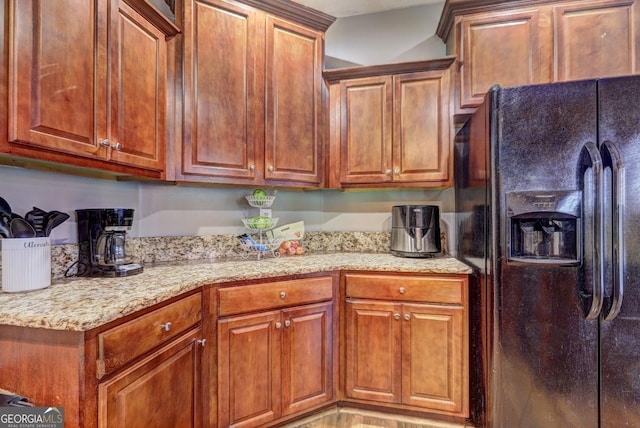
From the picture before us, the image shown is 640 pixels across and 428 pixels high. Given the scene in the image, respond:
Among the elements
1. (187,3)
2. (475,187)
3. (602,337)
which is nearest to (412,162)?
(475,187)

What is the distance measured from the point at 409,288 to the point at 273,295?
0.77m

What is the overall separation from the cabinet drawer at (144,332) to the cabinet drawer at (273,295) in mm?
153

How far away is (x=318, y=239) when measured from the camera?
248cm

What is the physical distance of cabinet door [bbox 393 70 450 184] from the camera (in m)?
2.03

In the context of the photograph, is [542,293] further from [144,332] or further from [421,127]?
[144,332]

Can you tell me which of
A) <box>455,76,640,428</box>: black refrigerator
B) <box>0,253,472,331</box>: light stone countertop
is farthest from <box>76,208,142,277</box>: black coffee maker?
<box>455,76,640,428</box>: black refrigerator

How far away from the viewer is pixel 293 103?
6.65 ft

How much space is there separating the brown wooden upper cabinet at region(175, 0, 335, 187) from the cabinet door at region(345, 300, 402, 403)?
0.89 m

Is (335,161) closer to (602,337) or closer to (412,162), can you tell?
(412,162)

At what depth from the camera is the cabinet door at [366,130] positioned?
2113 mm

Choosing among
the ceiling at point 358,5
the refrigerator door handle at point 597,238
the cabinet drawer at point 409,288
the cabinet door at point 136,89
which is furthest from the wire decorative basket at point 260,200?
the refrigerator door handle at point 597,238

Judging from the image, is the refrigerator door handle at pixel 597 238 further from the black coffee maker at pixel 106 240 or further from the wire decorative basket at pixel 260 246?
the black coffee maker at pixel 106 240

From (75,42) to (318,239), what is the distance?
1790 millimetres

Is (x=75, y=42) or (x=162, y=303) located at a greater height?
(x=75, y=42)
